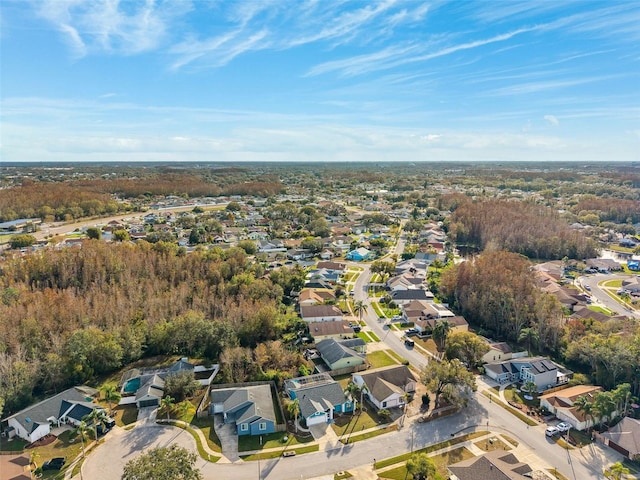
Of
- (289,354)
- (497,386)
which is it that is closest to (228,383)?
(289,354)

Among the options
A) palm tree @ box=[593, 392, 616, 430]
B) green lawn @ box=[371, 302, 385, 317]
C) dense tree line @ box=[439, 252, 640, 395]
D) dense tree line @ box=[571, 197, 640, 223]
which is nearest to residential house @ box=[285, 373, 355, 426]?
dense tree line @ box=[439, 252, 640, 395]

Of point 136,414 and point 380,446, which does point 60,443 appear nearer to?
point 136,414

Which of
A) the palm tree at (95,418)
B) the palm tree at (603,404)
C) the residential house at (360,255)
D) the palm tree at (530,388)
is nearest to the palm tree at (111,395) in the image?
the palm tree at (95,418)

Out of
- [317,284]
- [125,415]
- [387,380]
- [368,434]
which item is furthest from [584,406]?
[317,284]

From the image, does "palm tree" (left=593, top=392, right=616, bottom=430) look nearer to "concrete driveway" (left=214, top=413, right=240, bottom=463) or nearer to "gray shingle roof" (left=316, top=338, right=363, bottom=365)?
"gray shingle roof" (left=316, top=338, right=363, bottom=365)

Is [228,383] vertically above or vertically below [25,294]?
below

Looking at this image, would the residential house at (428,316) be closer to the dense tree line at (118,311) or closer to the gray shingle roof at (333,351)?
the gray shingle roof at (333,351)

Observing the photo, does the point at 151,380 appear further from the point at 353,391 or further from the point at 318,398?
the point at 353,391
